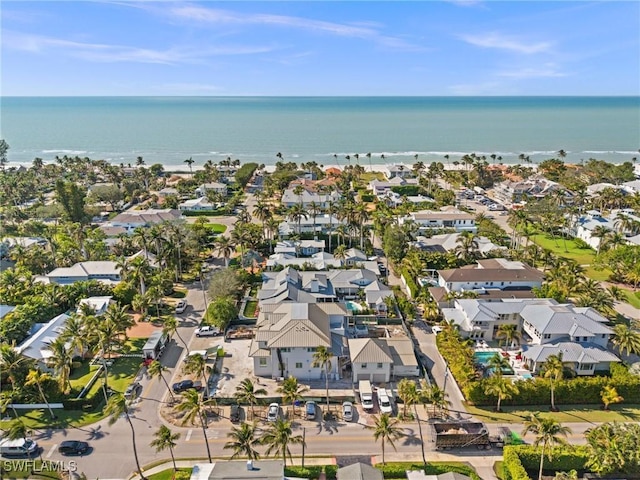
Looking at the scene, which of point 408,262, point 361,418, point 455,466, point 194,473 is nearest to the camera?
point 194,473

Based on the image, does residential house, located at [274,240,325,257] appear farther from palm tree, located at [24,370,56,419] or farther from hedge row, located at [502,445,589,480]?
hedge row, located at [502,445,589,480]

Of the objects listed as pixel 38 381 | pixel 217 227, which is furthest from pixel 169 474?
pixel 217 227

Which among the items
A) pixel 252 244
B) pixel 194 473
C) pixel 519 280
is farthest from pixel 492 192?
pixel 194 473

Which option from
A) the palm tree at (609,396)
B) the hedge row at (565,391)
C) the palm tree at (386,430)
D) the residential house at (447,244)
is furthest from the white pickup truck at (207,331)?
the palm tree at (609,396)

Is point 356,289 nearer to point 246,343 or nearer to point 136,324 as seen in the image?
point 246,343

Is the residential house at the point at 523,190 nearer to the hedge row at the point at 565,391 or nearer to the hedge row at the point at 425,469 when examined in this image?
the hedge row at the point at 565,391

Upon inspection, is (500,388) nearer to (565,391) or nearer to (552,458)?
(552,458)
